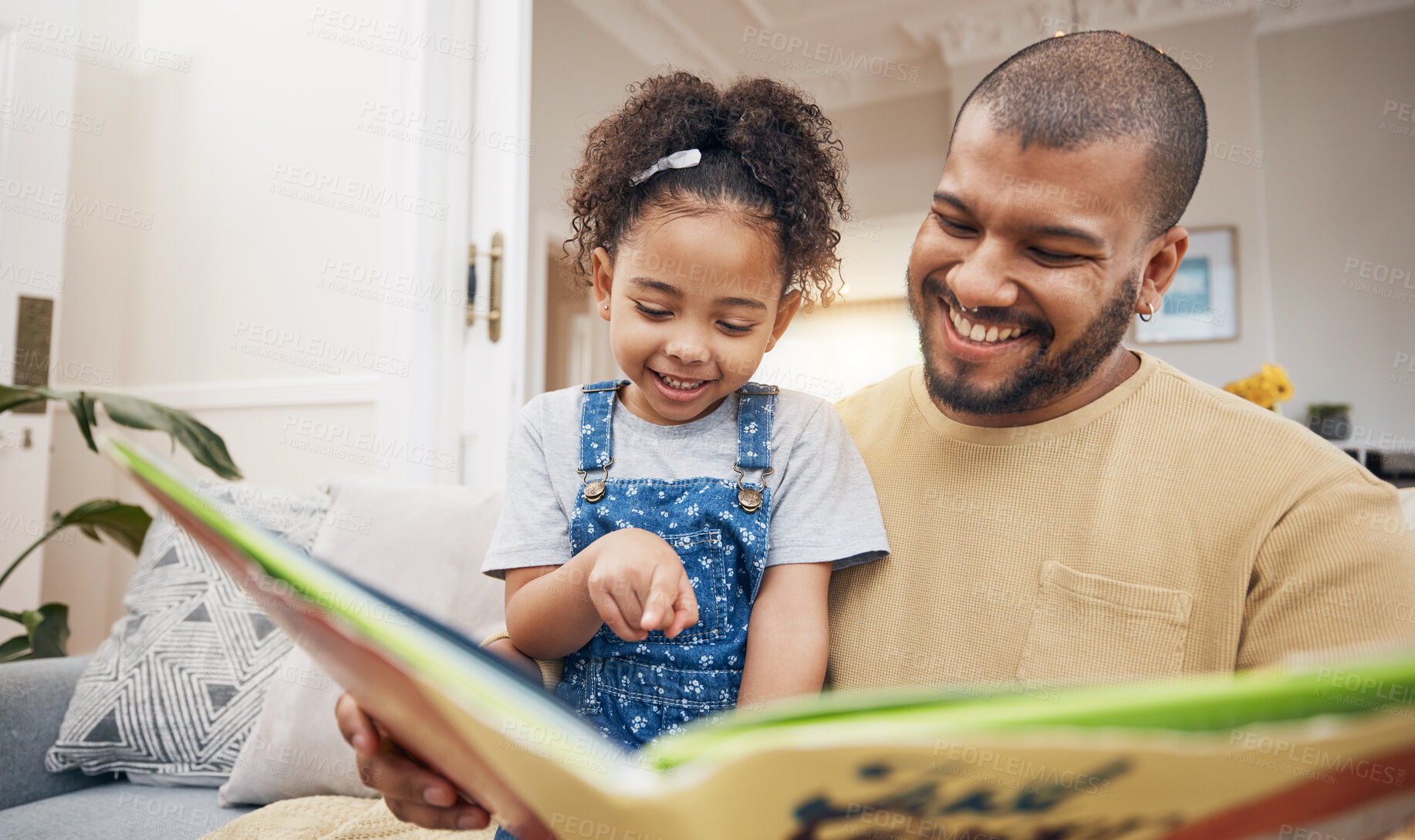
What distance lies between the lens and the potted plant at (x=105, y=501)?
6.48 feet

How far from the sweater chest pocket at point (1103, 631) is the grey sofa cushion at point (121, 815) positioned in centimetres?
131

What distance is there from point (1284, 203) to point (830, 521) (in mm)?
5124

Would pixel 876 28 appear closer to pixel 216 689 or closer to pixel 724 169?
pixel 724 169

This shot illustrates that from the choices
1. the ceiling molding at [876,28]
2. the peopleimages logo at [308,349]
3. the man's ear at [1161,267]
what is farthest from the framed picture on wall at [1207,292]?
the man's ear at [1161,267]

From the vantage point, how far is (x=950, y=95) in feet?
17.9

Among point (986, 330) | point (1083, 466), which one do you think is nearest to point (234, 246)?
point (986, 330)

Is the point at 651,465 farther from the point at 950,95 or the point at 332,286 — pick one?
the point at 950,95

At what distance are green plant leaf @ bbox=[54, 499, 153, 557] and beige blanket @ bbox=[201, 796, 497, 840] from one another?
995 millimetres

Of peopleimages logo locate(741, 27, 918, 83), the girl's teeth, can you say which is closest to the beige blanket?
the girl's teeth

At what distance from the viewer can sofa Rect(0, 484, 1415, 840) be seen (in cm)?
144

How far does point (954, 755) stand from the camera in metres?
0.28

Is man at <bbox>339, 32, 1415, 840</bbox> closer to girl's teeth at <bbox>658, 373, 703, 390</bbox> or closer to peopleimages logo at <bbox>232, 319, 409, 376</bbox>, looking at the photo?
girl's teeth at <bbox>658, 373, 703, 390</bbox>

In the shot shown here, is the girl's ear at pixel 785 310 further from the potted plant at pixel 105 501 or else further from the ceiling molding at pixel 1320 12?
the ceiling molding at pixel 1320 12

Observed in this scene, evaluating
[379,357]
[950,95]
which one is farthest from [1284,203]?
[379,357]
